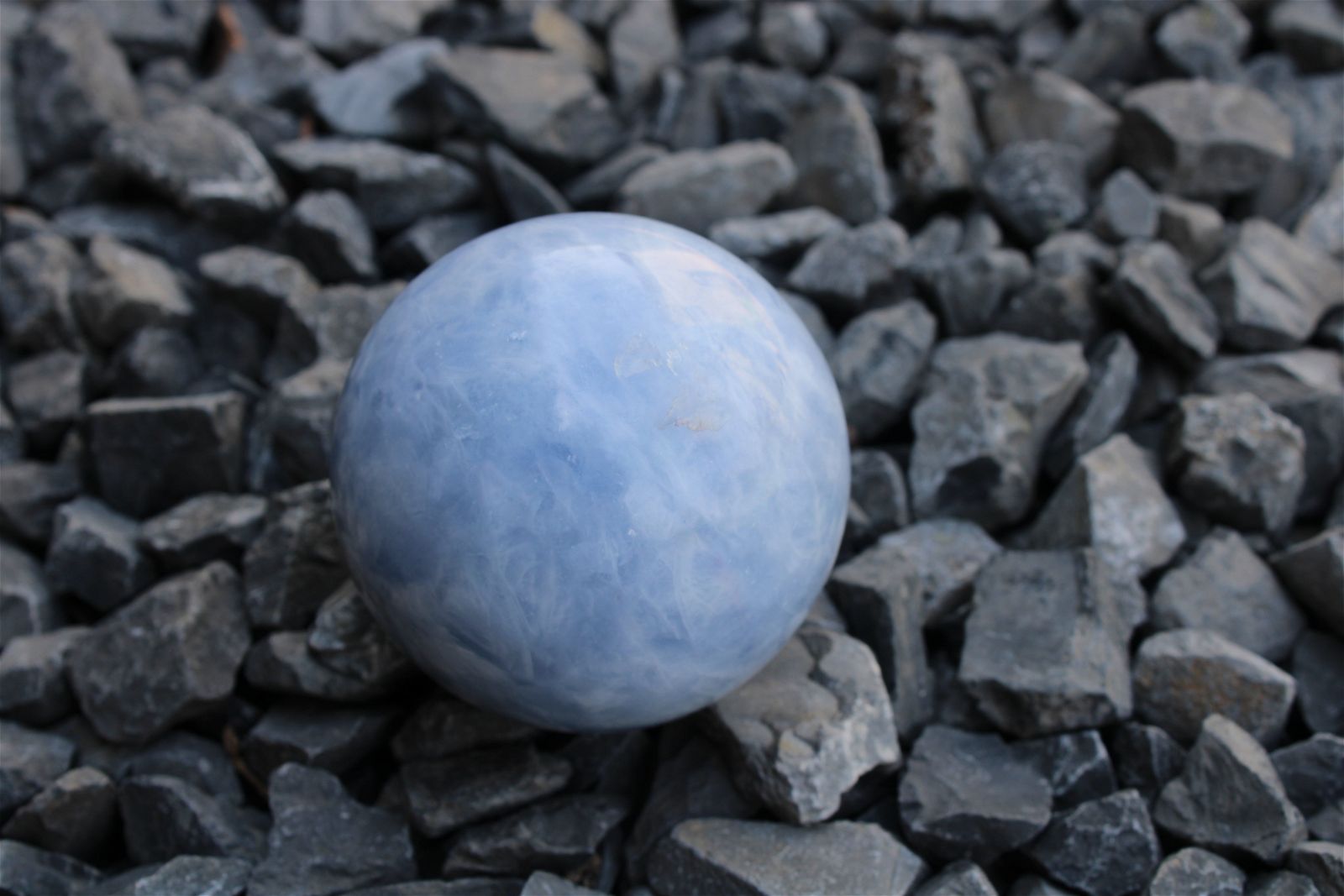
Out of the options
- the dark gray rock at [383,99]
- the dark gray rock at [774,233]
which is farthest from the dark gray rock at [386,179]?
the dark gray rock at [774,233]

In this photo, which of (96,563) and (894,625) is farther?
(96,563)

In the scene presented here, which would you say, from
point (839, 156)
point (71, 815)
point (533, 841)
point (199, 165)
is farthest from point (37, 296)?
point (839, 156)

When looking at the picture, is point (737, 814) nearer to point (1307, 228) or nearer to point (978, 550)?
point (978, 550)

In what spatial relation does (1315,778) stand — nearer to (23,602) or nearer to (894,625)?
(894,625)

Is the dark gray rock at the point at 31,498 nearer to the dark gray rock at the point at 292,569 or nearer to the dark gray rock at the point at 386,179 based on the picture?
the dark gray rock at the point at 292,569

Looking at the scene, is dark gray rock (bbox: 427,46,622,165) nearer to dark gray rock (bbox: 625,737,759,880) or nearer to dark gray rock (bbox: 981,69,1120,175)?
dark gray rock (bbox: 981,69,1120,175)

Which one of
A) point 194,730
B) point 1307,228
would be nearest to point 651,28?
point 1307,228

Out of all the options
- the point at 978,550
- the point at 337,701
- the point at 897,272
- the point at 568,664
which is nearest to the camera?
the point at 568,664
